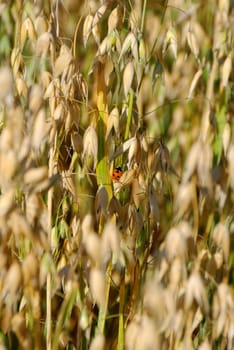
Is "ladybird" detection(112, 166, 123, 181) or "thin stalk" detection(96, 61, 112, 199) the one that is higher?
"thin stalk" detection(96, 61, 112, 199)

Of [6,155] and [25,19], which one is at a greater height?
[25,19]

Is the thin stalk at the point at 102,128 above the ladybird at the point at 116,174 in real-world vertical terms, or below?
above

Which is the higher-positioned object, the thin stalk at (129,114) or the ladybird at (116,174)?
the thin stalk at (129,114)

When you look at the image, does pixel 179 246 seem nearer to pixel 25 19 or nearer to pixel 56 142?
pixel 56 142

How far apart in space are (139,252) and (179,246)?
0.13 meters

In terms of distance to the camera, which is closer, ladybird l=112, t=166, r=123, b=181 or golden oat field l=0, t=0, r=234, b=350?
golden oat field l=0, t=0, r=234, b=350

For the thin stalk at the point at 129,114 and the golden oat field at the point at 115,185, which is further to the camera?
the thin stalk at the point at 129,114

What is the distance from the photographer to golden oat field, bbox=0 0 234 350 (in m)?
0.78

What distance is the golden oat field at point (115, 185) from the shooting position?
78cm

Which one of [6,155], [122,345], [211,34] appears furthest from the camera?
[211,34]

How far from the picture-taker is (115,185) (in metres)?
0.92

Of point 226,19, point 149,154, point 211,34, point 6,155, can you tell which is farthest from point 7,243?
point 211,34

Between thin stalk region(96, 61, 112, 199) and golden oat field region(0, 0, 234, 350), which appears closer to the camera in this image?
golden oat field region(0, 0, 234, 350)

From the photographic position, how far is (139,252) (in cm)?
90
